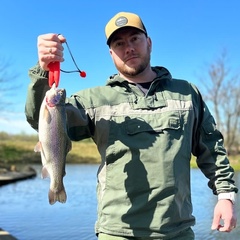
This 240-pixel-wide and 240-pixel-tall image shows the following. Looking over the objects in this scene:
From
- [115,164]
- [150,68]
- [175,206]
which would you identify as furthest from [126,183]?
[150,68]

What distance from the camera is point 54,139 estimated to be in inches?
102

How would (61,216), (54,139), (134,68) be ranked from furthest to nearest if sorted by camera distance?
(61,216) < (134,68) < (54,139)

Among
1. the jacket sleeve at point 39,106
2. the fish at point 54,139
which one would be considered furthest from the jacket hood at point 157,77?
the fish at point 54,139

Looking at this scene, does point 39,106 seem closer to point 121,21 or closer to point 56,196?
point 56,196

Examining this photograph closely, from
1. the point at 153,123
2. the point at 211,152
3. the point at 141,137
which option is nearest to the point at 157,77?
the point at 153,123

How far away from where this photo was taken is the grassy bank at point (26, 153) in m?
43.3

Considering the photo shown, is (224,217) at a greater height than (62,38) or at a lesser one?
lesser

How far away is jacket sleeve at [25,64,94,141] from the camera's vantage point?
2.57 m

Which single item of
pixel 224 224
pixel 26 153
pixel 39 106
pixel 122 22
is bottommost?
pixel 224 224

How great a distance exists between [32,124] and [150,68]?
934 millimetres

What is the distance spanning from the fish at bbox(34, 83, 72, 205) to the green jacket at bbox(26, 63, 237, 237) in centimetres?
12

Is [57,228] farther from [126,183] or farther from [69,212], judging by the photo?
[126,183]

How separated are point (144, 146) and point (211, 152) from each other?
576 millimetres

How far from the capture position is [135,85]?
291cm
